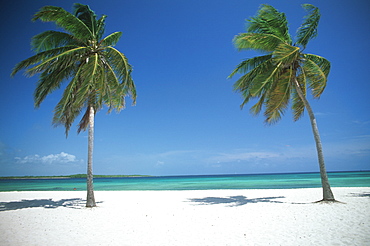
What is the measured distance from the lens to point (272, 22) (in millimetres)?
10750

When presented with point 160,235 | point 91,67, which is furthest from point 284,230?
point 91,67

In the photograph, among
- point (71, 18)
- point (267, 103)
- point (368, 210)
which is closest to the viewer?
point (368, 210)

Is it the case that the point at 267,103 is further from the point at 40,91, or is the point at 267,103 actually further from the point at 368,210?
the point at 40,91

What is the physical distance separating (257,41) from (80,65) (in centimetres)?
878

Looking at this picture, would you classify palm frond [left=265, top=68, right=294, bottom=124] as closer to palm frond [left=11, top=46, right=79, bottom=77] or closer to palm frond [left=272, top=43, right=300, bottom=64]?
palm frond [left=272, top=43, right=300, bottom=64]

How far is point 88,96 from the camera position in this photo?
428 inches

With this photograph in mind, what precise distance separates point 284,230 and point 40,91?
37.9 ft

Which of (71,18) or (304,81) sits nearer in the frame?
(71,18)

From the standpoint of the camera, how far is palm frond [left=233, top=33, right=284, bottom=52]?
10.2 meters

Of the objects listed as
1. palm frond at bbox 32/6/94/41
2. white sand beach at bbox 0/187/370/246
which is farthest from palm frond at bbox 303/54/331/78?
palm frond at bbox 32/6/94/41

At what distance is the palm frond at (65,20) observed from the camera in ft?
30.9

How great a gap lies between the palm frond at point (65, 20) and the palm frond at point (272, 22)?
26.7ft

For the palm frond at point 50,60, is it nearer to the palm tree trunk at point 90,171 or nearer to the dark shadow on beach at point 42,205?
the palm tree trunk at point 90,171

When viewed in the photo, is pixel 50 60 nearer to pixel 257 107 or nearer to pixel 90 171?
pixel 90 171
